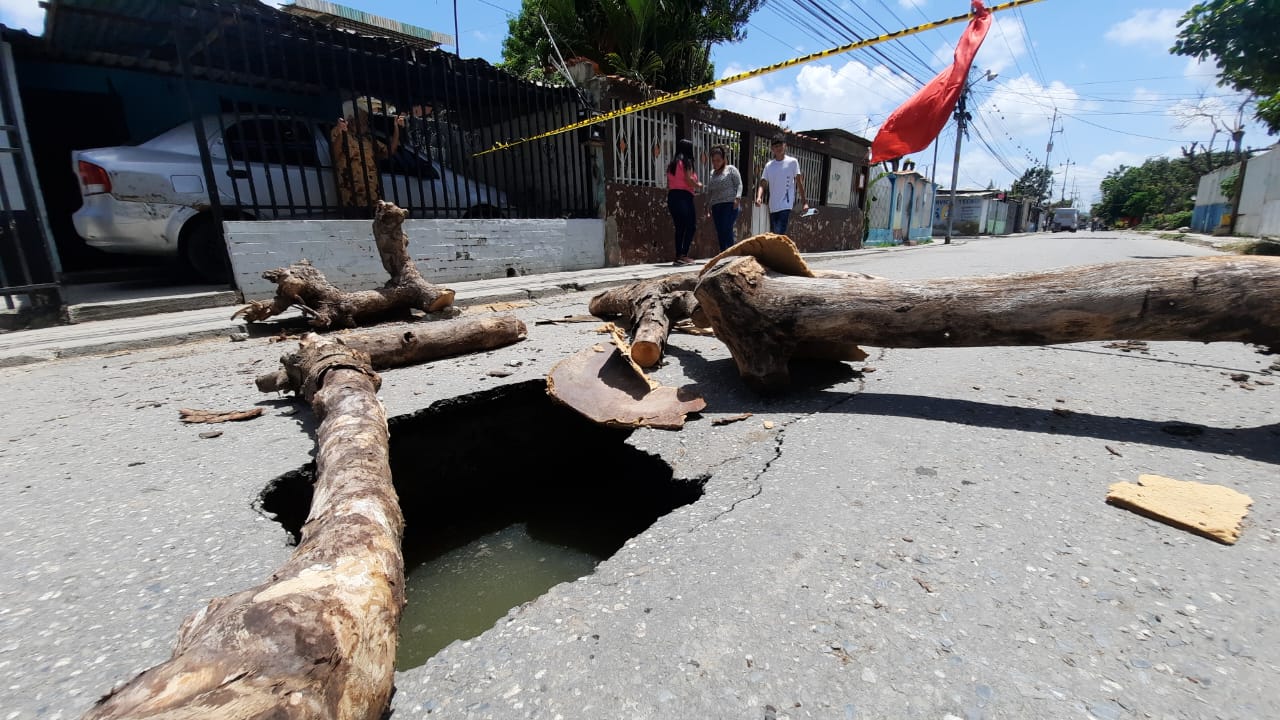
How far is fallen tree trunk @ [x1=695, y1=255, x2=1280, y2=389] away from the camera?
6.69ft

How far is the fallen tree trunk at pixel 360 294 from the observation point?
169 inches

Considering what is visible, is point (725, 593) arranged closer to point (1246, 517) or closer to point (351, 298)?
point (1246, 517)

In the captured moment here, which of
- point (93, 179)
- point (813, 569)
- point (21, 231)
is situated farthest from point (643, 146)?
point (813, 569)

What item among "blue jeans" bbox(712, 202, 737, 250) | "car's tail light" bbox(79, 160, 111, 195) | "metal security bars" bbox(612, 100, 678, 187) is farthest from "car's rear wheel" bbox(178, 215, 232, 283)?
"blue jeans" bbox(712, 202, 737, 250)

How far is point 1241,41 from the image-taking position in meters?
8.64

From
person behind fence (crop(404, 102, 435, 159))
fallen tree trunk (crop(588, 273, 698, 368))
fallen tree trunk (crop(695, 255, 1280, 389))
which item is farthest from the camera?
person behind fence (crop(404, 102, 435, 159))

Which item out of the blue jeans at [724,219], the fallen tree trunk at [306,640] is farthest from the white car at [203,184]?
the fallen tree trunk at [306,640]

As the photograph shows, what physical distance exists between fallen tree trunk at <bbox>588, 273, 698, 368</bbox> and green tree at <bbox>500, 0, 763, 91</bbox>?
9.61 m

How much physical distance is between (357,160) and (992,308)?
6513mm

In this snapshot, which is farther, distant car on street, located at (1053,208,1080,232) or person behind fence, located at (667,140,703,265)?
distant car on street, located at (1053,208,1080,232)

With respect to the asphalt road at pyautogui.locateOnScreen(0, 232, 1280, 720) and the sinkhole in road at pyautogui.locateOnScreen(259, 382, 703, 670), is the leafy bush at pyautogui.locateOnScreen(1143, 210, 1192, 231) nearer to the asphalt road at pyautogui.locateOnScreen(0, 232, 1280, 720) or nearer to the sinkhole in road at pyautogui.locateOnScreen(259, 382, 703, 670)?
the asphalt road at pyautogui.locateOnScreen(0, 232, 1280, 720)

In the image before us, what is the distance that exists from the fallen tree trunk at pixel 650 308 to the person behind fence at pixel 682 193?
13.8ft

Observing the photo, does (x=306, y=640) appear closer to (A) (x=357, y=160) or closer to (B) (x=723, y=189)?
(A) (x=357, y=160)

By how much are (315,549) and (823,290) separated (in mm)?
2306
